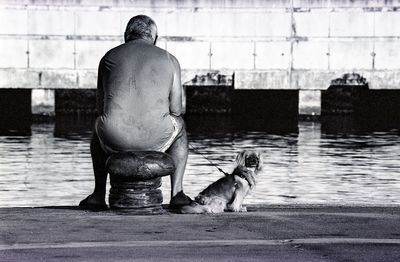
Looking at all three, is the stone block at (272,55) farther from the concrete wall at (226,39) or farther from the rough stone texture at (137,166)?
the rough stone texture at (137,166)

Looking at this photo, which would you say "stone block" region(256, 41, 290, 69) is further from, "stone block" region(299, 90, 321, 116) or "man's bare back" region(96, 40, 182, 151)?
"man's bare back" region(96, 40, 182, 151)

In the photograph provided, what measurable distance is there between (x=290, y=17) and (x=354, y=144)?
10.3m

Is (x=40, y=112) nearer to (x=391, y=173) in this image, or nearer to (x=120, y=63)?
(x=391, y=173)

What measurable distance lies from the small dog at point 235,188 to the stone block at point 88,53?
2810 centimetres

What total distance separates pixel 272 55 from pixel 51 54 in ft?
23.0

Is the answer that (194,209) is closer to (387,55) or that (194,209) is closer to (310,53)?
(310,53)

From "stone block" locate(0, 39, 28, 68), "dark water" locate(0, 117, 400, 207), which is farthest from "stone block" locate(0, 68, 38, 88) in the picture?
"dark water" locate(0, 117, 400, 207)

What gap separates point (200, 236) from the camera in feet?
29.5

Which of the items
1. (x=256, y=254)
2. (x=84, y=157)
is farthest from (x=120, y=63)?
(x=84, y=157)

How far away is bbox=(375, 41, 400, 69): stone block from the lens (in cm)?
3984

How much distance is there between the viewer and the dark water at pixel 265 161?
57.4ft

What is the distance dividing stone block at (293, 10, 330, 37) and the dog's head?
28.8 m

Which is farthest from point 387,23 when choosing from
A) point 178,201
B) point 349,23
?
point 178,201

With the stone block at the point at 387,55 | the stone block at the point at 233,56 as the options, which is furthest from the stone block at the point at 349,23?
the stone block at the point at 233,56
